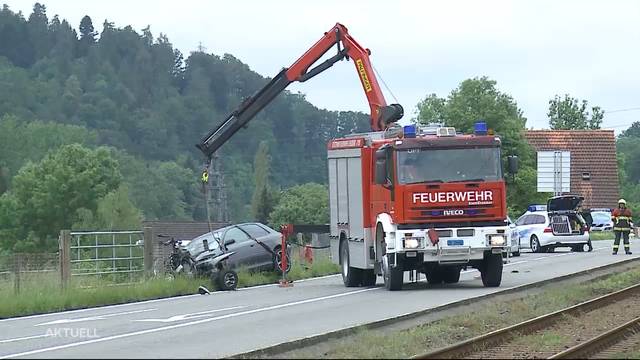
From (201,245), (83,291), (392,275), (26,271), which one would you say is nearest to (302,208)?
(201,245)

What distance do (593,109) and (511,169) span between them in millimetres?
96480

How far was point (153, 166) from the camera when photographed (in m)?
149

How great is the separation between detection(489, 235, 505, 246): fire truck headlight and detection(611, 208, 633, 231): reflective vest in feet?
49.5

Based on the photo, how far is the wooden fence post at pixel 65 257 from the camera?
26.2 metres

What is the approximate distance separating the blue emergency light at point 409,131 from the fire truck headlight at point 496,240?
251 centimetres

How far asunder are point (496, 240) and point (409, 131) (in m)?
2.71

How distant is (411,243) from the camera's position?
22.7m

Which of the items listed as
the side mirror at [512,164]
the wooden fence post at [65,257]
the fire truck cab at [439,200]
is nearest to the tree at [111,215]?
the wooden fence post at [65,257]

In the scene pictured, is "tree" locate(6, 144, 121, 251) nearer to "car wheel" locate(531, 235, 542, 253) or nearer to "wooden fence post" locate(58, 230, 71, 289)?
"car wheel" locate(531, 235, 542, 253)

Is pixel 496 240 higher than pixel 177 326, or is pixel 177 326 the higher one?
pixel 496 240

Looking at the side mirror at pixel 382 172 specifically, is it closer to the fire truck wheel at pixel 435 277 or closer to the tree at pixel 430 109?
the fire truck wheel at pixel 435 277

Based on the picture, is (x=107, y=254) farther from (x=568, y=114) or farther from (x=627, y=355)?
(x=568, y=114)

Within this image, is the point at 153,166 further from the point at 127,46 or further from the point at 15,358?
the point at 15,358

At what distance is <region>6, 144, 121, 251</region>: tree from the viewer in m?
95.8
